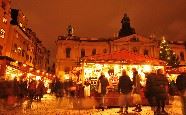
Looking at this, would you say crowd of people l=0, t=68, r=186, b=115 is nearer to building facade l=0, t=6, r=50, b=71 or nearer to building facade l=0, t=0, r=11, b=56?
building facade l=0, t=6, r=50, b=71

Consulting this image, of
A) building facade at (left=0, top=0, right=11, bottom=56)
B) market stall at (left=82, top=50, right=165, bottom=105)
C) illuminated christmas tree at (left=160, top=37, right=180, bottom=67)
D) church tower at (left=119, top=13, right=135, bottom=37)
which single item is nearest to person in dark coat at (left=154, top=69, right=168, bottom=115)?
market stall at (left=82, top=50, right=165, bottom=105)

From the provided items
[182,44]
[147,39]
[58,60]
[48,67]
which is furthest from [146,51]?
[48,67]

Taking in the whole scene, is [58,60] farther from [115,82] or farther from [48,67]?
[115,82]

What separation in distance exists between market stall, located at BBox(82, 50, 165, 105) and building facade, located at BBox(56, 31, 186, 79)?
3555 centimetres

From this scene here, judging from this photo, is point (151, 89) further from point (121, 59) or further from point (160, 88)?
point (121, 59)

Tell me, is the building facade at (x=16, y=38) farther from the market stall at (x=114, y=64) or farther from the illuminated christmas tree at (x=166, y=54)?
the illuminated christmas tree at (x=166, y=54)

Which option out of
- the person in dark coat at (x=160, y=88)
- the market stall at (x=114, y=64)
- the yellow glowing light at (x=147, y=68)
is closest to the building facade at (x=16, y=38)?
the market stall at (x=114, y=64)

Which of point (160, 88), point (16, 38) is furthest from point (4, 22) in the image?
point (160, 88)

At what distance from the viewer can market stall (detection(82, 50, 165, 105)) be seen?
17891 millimetres

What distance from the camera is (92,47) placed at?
56.2 meters

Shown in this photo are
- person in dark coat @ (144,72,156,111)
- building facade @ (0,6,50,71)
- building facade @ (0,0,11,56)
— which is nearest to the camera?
person in dark coat @ (144,72,156,111)

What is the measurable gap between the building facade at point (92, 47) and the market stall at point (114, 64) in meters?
35.5

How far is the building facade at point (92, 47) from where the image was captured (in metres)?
54.7

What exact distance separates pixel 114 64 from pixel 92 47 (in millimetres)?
38062
